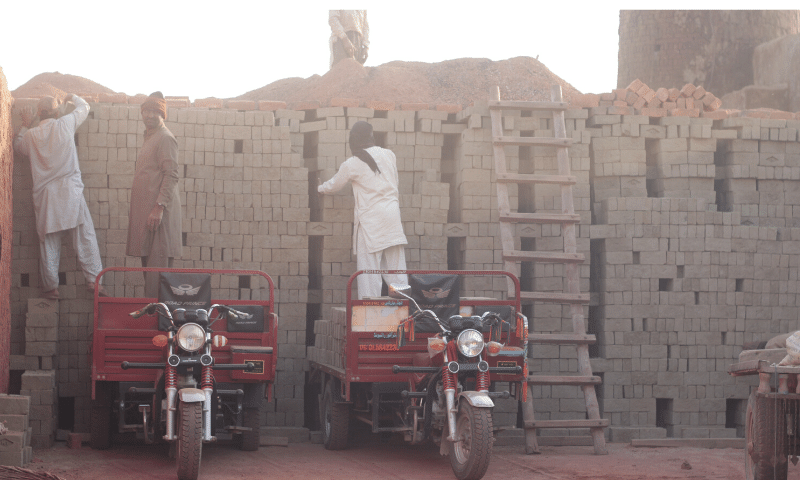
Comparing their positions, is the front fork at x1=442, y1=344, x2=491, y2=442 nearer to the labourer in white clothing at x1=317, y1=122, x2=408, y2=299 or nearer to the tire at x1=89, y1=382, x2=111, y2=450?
the labourer in white clothing at x1=317, y1=122, x2=408, y2=299

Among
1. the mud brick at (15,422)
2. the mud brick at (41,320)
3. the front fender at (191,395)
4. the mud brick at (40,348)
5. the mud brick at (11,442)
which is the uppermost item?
the mud brick at (41,320)

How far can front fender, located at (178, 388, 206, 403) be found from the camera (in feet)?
20.6

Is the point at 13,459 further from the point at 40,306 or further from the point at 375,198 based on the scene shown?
the point at 375,198

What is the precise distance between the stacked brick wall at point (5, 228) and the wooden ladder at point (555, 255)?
15.3ft

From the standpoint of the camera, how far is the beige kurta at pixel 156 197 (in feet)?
28.3

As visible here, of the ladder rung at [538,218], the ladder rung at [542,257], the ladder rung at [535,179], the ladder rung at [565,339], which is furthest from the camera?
the ladder rung at [535,179]

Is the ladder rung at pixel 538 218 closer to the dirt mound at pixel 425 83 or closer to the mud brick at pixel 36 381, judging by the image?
the mud brick at pixel 36 381

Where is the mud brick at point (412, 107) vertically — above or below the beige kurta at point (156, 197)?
above

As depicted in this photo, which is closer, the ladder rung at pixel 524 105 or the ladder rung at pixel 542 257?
the ladder rung at pixel 542 257

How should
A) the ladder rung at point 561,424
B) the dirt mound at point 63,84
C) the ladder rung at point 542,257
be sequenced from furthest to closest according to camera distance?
the dirt mound at point 63,84, the ladder rung at point 542,257, the ladder rung at point 561,424

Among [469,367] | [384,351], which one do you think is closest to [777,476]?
[469,367]

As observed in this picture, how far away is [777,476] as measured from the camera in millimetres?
6004

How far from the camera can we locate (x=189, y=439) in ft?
20.5

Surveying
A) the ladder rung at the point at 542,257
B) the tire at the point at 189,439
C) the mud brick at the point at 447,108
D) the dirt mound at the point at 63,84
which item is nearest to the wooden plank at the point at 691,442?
the ladder rung at the point at 542,257
